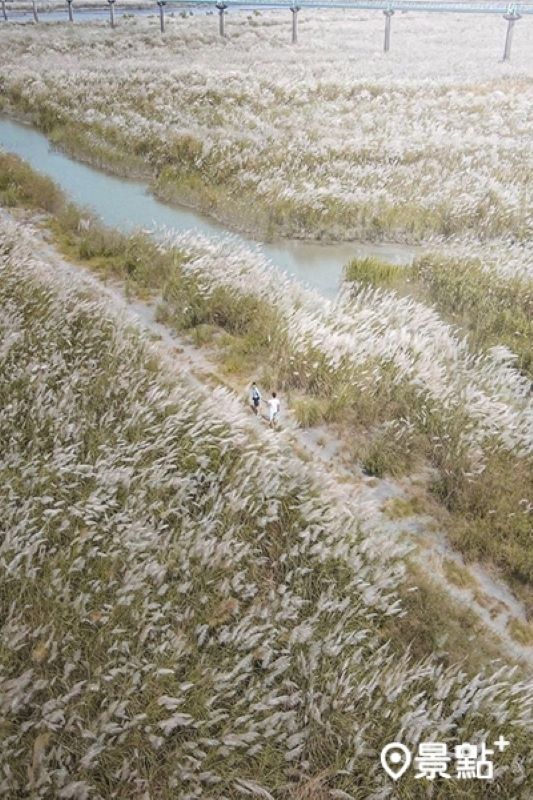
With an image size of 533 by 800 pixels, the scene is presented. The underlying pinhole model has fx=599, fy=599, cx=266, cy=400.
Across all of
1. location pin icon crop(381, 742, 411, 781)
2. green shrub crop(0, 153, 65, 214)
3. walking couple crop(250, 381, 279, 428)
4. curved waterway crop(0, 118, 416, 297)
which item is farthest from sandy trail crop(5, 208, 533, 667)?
green shrub crop(0, 153, 65, 214)

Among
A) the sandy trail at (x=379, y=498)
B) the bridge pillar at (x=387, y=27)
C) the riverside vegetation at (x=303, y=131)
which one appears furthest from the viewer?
the bridge pillar at (x=387, y=27)

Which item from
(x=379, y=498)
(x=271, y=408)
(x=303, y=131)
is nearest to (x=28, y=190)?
(x=303, y=131)

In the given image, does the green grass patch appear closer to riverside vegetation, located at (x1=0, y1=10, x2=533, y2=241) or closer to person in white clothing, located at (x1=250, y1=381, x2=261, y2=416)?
riverside vegetation, located at (x1=0, y1=10, x2=533, y2=241)

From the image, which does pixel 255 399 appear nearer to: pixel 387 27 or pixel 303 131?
pixel 303 131

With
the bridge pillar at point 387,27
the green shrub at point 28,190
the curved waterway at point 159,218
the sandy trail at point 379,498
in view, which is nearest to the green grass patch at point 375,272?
the curved waterway at point 159,218

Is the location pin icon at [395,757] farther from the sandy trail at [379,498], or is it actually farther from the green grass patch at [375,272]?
the green grass patch at [375,272]
